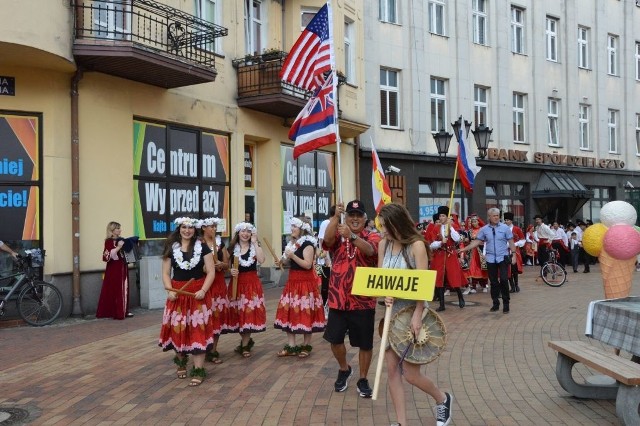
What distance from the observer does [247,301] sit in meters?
8.41

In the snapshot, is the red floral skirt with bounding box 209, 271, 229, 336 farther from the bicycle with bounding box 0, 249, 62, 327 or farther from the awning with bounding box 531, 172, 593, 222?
the awning with bounding box 531, 172, 593, 222

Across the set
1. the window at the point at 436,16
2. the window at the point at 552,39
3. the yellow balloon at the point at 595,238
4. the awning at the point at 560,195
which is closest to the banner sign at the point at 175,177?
the yellow balloon at the point at 595,238

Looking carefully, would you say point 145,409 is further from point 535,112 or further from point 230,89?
point 535,112

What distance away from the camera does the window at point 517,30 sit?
1094 inches

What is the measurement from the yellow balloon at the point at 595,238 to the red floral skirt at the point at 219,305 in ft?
13.9

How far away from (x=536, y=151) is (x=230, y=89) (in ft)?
54.6

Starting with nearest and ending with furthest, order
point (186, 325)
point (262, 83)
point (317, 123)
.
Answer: point (186, 325), point (317, 123), point (262, 83)

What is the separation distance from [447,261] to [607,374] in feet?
26.2

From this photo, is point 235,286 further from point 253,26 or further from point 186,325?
point 253,26

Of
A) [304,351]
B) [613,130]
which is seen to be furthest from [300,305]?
[613,130]

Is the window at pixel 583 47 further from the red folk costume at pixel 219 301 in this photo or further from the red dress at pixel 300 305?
the red folk costume at pixel 219 301

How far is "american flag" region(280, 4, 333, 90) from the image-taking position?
352 inches

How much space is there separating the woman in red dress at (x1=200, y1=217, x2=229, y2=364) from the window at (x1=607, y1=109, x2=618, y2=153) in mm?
28814

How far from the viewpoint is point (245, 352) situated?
27.8 ft
